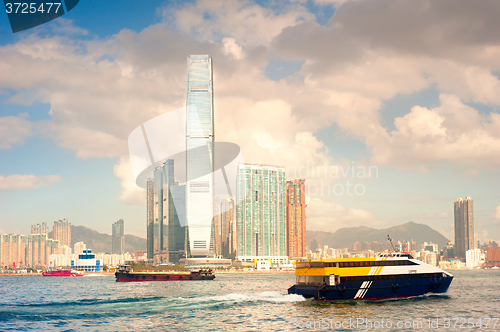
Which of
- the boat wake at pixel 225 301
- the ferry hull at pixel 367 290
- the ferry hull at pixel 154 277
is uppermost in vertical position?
the ferry hull at pixel 367 290

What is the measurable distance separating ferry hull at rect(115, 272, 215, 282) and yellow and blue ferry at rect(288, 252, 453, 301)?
10846 centimetres

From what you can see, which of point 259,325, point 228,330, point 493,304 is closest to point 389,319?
point 259,325

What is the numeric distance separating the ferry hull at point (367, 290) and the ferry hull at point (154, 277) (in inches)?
4270

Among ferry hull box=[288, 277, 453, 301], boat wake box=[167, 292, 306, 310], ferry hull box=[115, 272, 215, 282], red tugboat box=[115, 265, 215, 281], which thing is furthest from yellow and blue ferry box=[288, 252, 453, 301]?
red tugboat box=[115, 265, 215, 281]

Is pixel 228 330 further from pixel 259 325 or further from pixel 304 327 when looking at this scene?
pixel 304 327

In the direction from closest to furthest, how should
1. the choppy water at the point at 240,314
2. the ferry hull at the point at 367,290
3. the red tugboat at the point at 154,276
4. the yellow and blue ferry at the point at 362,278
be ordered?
the choppy water at the point at 240,314, the ferry hull at the point at 367,290, the yellow and blue ferry at the point at 362,278, the red tugboat at the point at 154,276

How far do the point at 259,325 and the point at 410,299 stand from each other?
26398 mm

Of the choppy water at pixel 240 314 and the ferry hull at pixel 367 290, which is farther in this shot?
the ferry hull at pixel 367 290

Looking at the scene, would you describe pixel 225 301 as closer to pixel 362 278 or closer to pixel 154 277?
pixel 362 278

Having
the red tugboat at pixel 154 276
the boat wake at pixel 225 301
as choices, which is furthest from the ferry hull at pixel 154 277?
the boat wake at pixel 225 301

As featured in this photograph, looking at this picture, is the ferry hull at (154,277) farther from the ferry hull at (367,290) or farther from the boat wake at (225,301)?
the ferry hull at (367,290)

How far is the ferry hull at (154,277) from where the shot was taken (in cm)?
16212

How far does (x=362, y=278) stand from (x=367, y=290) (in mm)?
1676

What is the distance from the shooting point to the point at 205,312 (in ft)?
181
